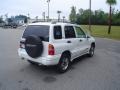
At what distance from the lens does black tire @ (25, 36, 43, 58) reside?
19.4 ft

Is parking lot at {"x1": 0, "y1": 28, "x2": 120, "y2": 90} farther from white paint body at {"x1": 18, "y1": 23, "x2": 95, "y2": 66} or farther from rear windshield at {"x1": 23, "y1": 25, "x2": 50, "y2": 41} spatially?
rear windshield at {"x1": 23, "y1": 25, "x2": 50, "y2": 41}

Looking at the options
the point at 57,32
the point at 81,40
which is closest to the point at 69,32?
the point at 57,32

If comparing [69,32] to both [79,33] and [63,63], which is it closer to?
[79,33]

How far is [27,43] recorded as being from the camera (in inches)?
245

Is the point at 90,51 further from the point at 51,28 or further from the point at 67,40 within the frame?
the point at 51,28

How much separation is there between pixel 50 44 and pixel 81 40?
242cm

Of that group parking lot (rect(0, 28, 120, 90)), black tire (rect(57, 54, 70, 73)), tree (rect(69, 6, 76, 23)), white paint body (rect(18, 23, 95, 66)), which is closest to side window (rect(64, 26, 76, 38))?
white paint body (rect(18, 23, 95, 66))

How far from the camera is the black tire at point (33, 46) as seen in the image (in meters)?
5.90

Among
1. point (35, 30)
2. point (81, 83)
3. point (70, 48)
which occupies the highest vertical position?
point (35, 30)

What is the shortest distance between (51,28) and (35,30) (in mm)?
735

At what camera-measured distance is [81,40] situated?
7.85m

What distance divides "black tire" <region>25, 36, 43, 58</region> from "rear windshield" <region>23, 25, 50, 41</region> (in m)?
0.22

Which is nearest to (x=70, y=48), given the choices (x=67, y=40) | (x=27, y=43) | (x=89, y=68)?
(x=67, y=40)

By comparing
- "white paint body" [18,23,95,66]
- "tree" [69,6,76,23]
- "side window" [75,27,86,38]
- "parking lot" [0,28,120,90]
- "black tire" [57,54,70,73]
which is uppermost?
A: "tree" [69,6,76,23]
